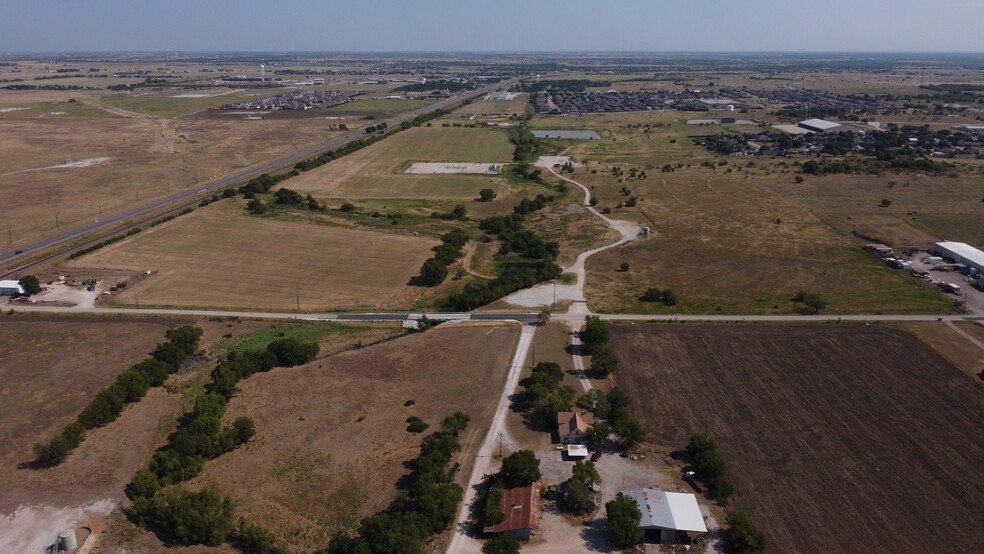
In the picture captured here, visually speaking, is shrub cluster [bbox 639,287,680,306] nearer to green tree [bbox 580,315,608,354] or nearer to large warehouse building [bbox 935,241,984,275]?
green tree [bbox 580,315,608,354]

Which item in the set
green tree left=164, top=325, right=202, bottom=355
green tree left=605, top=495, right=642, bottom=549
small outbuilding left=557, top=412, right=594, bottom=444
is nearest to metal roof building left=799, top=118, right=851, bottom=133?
small outbuilding left=557, top=412, right=594, bottom=444

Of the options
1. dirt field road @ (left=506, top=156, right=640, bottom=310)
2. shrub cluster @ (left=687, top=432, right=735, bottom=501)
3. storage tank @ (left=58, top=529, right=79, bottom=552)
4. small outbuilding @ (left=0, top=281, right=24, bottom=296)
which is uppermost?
dirt field road @ (left=506, top=156, right=640, bottom=310)

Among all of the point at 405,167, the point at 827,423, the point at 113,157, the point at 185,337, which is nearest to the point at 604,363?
the point at 827,423

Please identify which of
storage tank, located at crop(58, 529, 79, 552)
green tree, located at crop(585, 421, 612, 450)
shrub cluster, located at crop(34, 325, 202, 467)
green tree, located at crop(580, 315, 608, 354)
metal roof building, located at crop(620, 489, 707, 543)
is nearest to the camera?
storage tank, located at crop(58, 529, 79, 552)

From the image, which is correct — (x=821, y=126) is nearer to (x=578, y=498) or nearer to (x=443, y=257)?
(x=443, y=257)

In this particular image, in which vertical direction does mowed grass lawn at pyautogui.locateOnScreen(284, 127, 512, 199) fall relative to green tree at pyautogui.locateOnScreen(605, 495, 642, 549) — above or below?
above

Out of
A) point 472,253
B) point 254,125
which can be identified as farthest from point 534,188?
point 254,125

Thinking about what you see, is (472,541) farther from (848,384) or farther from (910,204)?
(910,204)

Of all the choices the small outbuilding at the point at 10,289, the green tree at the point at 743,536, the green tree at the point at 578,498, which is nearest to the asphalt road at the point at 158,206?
the small outbuilding at the point at 10,289
